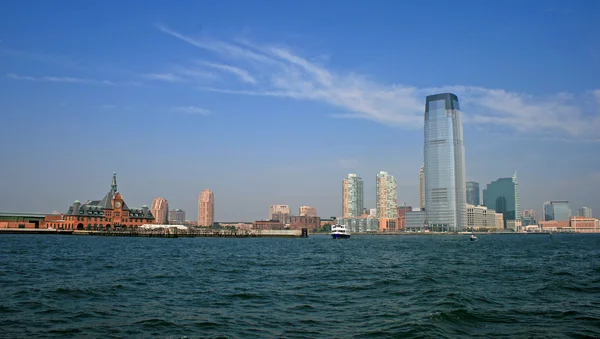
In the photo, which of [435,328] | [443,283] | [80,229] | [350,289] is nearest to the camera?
[435,328]

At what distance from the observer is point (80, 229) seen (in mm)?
180125

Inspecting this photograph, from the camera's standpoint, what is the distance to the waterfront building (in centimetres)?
18162

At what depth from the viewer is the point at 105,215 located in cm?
18762

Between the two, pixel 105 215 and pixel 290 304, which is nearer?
pixel 290 304

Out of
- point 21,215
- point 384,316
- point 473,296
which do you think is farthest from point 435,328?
point 21,215

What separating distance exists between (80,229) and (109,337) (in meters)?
176

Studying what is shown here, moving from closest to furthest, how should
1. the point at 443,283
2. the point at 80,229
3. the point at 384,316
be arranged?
the point at 384,316, the point at 443,283, the point at 80,229

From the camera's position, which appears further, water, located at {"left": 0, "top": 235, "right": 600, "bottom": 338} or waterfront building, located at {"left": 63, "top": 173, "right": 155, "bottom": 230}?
waterfront building, located at {"left": 63, "top": 173, "right": 155, "bottom": 230}

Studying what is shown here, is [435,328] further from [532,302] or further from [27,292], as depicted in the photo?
[27,292]

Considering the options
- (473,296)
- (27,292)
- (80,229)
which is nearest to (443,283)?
(473,296)

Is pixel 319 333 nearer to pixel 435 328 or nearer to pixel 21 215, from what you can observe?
pixel 435 328

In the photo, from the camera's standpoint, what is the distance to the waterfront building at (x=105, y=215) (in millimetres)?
181625

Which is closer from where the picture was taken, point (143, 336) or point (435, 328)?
point (143, 336)

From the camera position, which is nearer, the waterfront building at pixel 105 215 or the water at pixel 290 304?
the water at pixel 290 304
